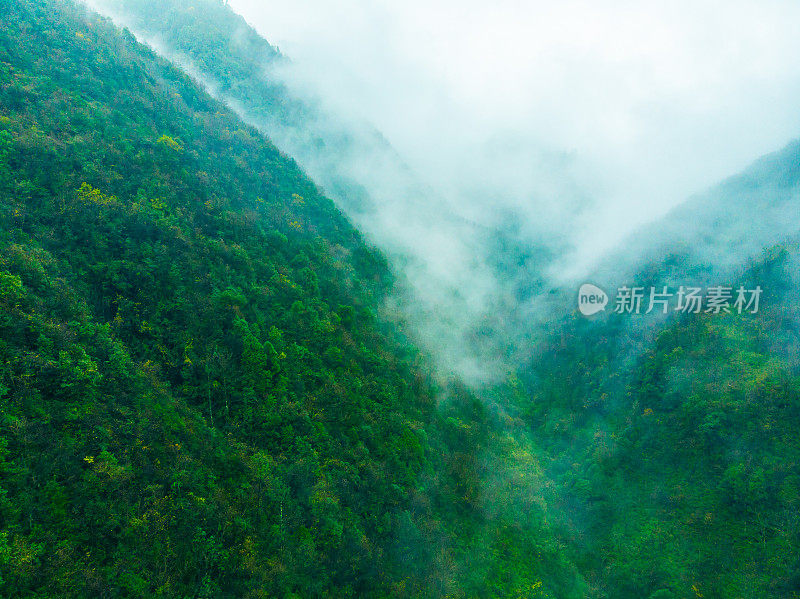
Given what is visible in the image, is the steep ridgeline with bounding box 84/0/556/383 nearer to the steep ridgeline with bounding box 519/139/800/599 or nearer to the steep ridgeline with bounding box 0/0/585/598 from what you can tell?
the steep ridgeline with bounding box 519/139/800/599

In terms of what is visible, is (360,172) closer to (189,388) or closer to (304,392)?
(304,392)

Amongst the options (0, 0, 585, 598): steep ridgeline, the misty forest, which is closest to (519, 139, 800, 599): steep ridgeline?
the misty forest

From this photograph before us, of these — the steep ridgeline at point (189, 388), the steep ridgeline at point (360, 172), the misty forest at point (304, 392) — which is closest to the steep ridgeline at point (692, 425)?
the misty forest at point (304, 392)

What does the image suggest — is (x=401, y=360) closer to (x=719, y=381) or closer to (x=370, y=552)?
(x=370, y=552)

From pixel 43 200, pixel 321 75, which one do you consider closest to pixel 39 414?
pixel 43 200

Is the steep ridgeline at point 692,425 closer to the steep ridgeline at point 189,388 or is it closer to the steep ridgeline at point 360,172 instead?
the steep ridgeline at point 189,388

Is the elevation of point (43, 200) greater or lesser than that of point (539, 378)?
lesser

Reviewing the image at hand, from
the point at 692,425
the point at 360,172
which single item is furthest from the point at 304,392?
the point at 360,172
